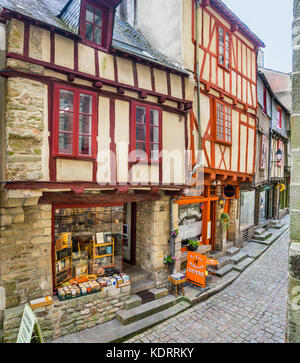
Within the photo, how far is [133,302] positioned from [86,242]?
2059 mm

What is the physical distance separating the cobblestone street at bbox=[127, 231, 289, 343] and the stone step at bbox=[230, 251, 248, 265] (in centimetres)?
96

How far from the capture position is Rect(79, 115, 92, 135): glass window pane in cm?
543

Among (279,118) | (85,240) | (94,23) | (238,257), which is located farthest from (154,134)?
(279,118)

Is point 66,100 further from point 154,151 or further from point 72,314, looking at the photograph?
point 72,314

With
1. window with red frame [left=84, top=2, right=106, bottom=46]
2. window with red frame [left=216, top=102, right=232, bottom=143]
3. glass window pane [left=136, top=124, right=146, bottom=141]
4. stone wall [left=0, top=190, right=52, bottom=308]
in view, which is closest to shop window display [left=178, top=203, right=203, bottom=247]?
window with red frame [left=216, top=102, right=232, bottom=143]

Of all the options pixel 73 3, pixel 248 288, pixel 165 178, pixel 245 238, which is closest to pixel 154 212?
pixel 165 178

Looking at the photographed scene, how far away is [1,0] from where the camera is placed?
4.90 meters

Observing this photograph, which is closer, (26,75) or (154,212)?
(26,75)

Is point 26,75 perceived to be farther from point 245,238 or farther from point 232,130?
point 245,238

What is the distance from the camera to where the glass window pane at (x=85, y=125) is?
5426mm

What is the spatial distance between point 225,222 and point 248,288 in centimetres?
297

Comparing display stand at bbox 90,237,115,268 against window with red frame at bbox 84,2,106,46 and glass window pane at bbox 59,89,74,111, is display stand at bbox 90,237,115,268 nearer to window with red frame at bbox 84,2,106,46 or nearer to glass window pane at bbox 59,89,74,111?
glass window pane at bbox 59,89,74,111

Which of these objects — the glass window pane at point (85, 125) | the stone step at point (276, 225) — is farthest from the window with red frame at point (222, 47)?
the stone step at point (276, 225)

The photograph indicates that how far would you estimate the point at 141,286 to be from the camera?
692 centimetres
